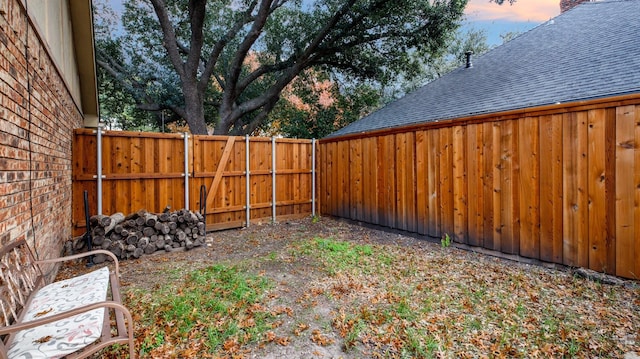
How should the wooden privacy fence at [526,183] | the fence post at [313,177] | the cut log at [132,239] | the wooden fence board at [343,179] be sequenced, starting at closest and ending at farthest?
1. the wooden privacy fence at [526,183]
2. the cut log at [132,239]
3. the wooden fence board at [343,179]
4. the fence post at [313,177]

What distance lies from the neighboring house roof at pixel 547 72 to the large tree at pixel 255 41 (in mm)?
2353

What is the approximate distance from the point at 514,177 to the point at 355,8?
690 cm

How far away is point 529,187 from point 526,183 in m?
0.06

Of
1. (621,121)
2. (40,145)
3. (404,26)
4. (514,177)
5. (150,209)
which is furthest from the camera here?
(404,26)

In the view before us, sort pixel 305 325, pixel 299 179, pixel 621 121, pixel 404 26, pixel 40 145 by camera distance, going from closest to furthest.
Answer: pixel 305 325
pixel 40 145
pixel 621 121
pixel 299 179
pixel 404 26

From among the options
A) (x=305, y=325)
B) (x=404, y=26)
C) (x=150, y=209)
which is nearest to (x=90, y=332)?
(x=305, y=325)

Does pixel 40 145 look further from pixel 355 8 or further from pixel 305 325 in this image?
pixel 355 8

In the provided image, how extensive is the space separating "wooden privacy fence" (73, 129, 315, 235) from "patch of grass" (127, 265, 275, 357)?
8.34 feet

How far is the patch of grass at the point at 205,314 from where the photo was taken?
2217 mm

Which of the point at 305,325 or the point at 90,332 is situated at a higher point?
the point at 90,332

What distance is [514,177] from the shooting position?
4.14 meters

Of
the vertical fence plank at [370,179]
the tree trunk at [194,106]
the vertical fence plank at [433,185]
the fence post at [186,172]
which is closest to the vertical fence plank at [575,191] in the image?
the vertical fence plank at [433,185]

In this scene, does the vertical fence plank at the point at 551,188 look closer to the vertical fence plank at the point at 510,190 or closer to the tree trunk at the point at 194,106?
the vertical fence plank at the point at 510,190

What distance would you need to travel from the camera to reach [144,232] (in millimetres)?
4590
